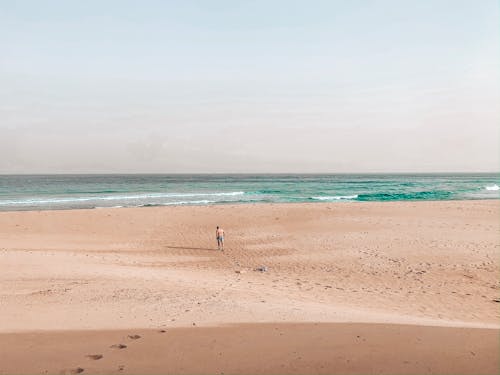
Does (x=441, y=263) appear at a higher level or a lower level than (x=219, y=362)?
lower

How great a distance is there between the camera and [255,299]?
977 centimetres

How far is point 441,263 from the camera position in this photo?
50.8ft

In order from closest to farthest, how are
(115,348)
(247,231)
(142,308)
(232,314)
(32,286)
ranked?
(115,348) → (232,314) → (142,308) → (32,286) → (247,231)

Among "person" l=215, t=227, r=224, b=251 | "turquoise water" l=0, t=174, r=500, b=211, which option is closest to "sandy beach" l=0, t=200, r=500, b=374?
"person" l=215, t=227, r=224, b=251

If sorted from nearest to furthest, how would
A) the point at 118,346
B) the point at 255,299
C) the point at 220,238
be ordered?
the point at 118,346
the point at 255,299
the point at 220,238

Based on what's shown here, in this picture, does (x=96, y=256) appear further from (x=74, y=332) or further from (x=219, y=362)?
(x=219, y=362)

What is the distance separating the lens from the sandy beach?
5.40 m

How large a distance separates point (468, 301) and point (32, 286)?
11.5 m

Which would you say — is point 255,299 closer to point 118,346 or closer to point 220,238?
point 118,346

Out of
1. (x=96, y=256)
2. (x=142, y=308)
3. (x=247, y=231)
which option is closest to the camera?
(x=142, y=308)

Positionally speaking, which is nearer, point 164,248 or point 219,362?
point 219,362

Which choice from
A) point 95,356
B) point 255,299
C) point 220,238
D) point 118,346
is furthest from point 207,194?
point 95,356

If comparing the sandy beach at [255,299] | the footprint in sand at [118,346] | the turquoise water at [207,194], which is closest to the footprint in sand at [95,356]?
the sandy beach at [255,299]

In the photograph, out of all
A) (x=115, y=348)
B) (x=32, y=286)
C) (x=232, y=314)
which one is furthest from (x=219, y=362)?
(x=32, y=286)
